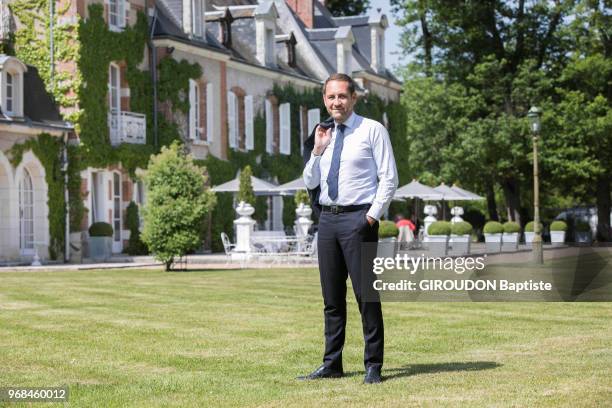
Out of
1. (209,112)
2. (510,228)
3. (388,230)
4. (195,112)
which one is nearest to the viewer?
(388,230)

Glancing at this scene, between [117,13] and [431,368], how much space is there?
90.6 ft

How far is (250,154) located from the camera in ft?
140

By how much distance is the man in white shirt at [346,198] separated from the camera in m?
8.38

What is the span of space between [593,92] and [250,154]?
1609cm

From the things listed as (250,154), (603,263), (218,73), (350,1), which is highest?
(350,1)

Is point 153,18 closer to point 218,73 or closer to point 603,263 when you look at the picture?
point 218,73

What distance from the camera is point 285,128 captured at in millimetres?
45969

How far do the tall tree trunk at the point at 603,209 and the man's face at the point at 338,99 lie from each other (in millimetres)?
42364

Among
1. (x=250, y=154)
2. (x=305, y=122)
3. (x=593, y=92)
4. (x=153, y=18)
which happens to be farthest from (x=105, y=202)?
(x=593, y=92)

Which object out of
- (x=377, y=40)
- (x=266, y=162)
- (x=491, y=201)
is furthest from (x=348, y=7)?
(x=266, y=162)

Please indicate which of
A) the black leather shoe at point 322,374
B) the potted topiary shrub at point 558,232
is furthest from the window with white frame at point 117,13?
the black leather shoe at point 322,374

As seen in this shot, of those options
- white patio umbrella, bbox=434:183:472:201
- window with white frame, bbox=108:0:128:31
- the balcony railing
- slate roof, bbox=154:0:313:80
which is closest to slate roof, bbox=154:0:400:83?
slate roof, bbox=154:0:313:80

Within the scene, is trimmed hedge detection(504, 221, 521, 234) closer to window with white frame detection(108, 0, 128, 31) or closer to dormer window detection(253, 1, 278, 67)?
dormer window detection(253, 1, 278, 67)

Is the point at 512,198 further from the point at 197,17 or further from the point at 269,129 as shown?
the point at 197,17
